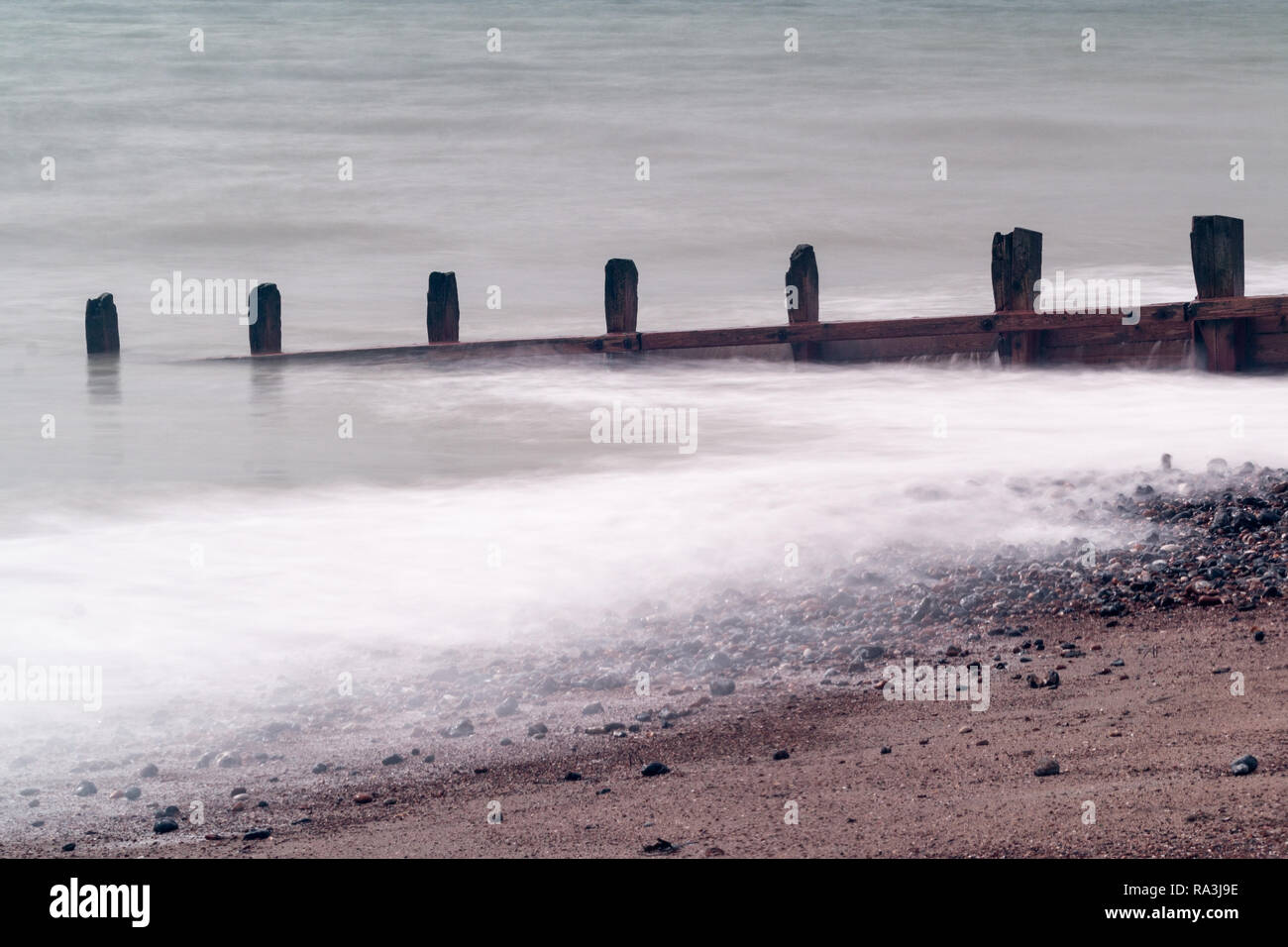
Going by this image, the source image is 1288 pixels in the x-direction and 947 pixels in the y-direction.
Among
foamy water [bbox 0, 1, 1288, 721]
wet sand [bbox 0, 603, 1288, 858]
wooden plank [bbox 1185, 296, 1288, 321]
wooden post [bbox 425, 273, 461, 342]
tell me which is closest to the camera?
wet sand [bbox 0, 603, 1288, 858]

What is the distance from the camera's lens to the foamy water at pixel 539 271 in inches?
326

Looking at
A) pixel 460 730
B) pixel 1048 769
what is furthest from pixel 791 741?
pixel 460 730

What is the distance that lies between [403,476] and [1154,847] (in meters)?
8.07

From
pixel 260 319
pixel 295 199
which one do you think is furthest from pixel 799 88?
pixel 260 319

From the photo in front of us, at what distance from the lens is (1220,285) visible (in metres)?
11.7

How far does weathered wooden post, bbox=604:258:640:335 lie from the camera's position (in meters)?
13.8

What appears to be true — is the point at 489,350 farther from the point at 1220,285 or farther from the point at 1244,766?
the point at 1244,766

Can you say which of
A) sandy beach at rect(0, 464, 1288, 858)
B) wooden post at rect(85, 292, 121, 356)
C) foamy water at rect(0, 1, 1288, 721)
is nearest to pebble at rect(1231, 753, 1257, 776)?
sandy beach at rect(0, 464, 1288, 858)

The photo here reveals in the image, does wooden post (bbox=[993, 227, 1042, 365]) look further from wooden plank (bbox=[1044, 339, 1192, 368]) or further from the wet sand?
the wet sand

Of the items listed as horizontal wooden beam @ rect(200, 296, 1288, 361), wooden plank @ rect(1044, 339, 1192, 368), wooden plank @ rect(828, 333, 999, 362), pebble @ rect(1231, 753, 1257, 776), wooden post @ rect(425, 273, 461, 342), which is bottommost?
pebble @ rect(1231, 753, 1257, 776)

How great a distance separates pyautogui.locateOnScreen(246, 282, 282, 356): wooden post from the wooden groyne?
1248 mm

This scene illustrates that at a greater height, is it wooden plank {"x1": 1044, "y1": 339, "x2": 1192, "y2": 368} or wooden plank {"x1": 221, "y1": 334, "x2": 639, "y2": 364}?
wooden plank {"x1": 221, "y1": 334, "x2": 639, "y2": 364}

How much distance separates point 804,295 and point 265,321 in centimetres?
599

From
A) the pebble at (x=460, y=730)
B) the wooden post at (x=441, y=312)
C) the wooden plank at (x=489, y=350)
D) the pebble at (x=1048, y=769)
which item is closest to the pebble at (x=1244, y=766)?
the pebble at (x=1048, y=769)
